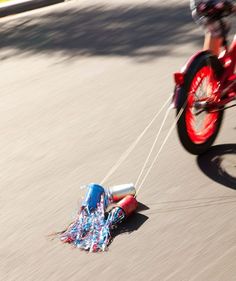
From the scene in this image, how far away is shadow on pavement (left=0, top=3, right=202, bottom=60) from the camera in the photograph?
722cm

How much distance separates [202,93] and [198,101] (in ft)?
0.21

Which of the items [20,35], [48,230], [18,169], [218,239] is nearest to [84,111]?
[18,169]

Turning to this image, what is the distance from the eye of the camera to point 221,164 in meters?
4.40

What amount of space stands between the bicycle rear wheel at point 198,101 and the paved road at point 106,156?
0.37 feet

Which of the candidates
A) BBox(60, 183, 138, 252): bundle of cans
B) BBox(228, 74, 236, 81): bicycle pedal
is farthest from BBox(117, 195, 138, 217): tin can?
BBox(228, 74, 236, 81): bicycle pedal

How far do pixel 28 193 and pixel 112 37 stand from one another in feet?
11.7

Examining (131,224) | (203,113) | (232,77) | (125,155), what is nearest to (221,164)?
(203,113)

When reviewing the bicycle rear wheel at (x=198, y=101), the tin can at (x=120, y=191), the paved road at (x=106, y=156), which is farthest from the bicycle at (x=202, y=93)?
the tin can at (x=120, y=191)

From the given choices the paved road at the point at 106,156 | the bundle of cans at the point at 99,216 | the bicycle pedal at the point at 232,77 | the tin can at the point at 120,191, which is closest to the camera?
the paved road at the point at 106,156

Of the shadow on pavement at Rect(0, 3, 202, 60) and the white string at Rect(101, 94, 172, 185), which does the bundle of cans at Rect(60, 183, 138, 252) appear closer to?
the white string at Rect(101, 94, 172, 185)

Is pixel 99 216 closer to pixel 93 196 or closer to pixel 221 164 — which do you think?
pixel 93 196

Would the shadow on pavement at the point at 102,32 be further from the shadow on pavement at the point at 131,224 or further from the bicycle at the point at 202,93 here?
the shadow on pavement at the point at 131,224

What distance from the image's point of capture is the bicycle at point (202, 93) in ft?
13.9

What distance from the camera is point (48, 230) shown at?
3971 mm
